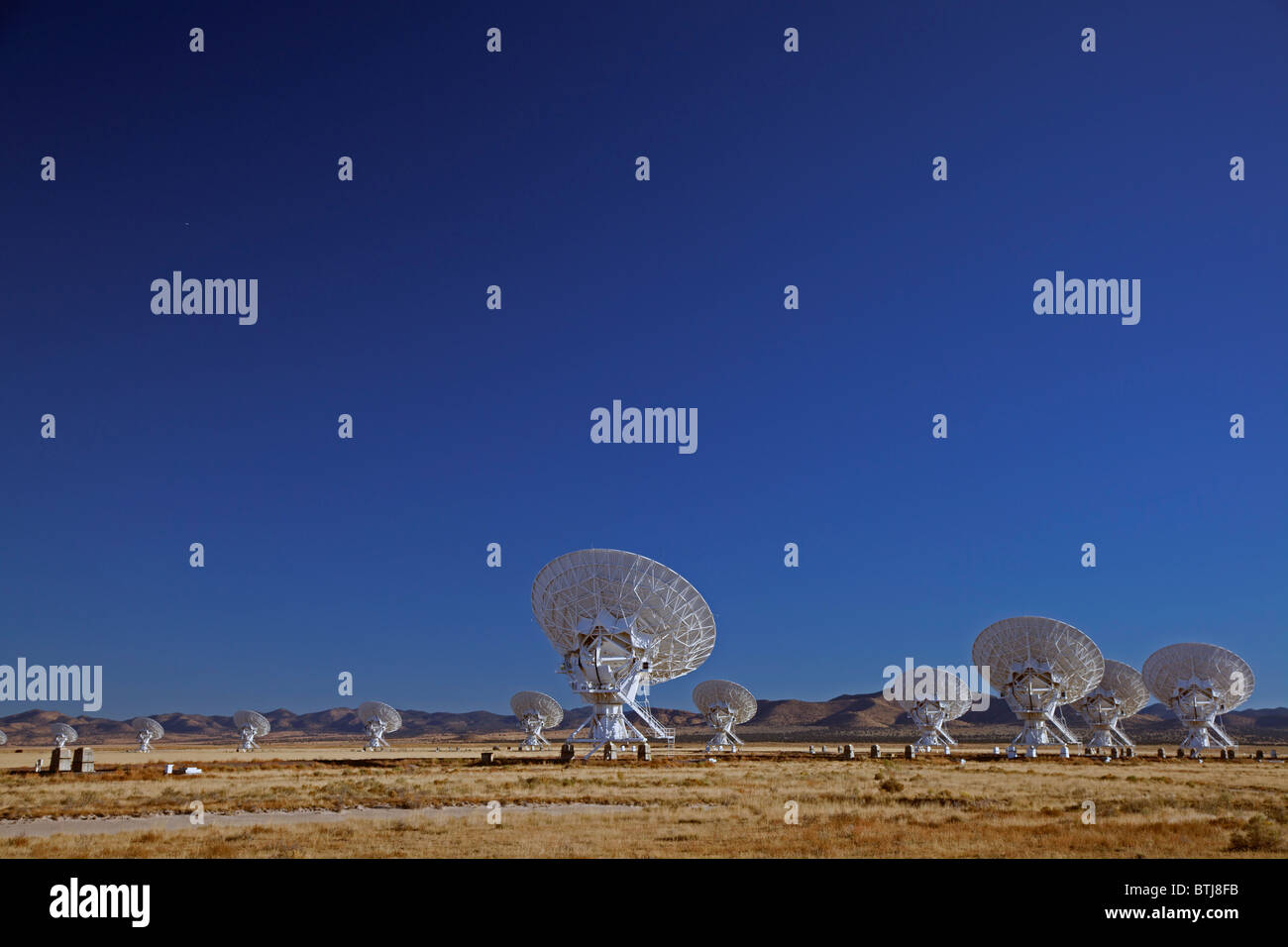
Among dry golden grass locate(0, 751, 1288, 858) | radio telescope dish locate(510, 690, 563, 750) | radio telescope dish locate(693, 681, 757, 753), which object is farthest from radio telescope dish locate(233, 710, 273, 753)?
dry golden grass locate(0, 751, 1288, 858)

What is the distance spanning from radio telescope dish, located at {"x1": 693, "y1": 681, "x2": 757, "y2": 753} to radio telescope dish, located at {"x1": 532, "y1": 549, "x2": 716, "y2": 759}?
31.4 m

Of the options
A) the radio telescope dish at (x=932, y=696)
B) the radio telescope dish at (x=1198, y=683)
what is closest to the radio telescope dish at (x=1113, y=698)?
the radio telescope dish at (x=1198, y=683)

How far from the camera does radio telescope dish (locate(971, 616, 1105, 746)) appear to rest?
66.4 m

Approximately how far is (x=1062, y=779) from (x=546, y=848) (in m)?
31.7

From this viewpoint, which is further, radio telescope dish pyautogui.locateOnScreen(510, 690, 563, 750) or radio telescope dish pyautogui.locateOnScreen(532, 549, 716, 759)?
radio telescope dish pyautogui.locateOnScreen(510, 690, 563, 750)

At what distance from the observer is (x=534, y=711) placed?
315 feet

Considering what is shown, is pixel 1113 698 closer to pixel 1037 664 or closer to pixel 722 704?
pixel 1037 664

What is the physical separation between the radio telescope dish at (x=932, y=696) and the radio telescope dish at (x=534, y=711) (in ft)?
114

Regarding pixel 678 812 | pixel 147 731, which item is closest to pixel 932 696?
pixel 678 812

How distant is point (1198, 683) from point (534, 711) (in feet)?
209

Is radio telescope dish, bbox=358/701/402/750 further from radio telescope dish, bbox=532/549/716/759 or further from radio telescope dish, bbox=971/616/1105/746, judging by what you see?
radio telescope dish, bbox=971/616/1105/746

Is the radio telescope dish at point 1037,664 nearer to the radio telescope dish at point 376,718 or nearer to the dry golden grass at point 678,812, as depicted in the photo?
the dry golden grass at point 678,812
